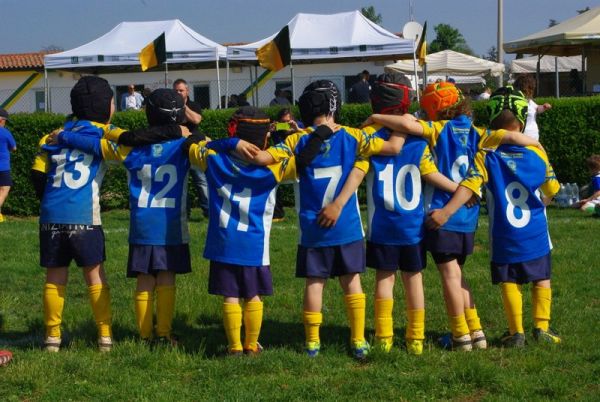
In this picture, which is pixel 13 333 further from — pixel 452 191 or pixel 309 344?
pixel 452 191

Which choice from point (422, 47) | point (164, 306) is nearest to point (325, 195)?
point (164, 306)

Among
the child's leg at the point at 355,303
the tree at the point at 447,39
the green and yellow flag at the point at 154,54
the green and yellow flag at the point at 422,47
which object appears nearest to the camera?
the child's leg at the point at 355,303

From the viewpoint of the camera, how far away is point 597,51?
995 inches

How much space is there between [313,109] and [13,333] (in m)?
3.01

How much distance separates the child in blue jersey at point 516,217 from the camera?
19.1 ft

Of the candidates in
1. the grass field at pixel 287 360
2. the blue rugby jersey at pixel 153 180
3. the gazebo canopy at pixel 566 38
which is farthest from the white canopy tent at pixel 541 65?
the blue rugby jersey at pixel 153 180

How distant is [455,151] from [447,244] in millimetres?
623

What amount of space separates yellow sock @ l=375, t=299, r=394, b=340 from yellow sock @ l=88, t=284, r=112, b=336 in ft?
6.08

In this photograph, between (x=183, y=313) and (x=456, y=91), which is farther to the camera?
(x=183, y=313)

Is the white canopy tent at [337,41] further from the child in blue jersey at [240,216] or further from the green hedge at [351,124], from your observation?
the child in blue jersey at [240,216]

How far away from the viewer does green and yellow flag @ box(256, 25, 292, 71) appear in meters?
18.1

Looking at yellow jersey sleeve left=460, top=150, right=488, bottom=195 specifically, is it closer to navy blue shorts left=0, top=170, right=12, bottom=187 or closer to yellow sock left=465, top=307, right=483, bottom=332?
yellow sock left=465, top=307, right=483, bottom=332

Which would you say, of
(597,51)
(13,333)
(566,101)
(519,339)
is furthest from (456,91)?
(597,51)

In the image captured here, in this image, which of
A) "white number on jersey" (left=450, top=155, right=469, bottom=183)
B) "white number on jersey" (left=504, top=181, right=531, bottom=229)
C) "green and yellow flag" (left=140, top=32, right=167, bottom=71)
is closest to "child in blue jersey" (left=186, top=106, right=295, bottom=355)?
"white number on jersey" (left=450, top=155, right=469, bottom=183)
